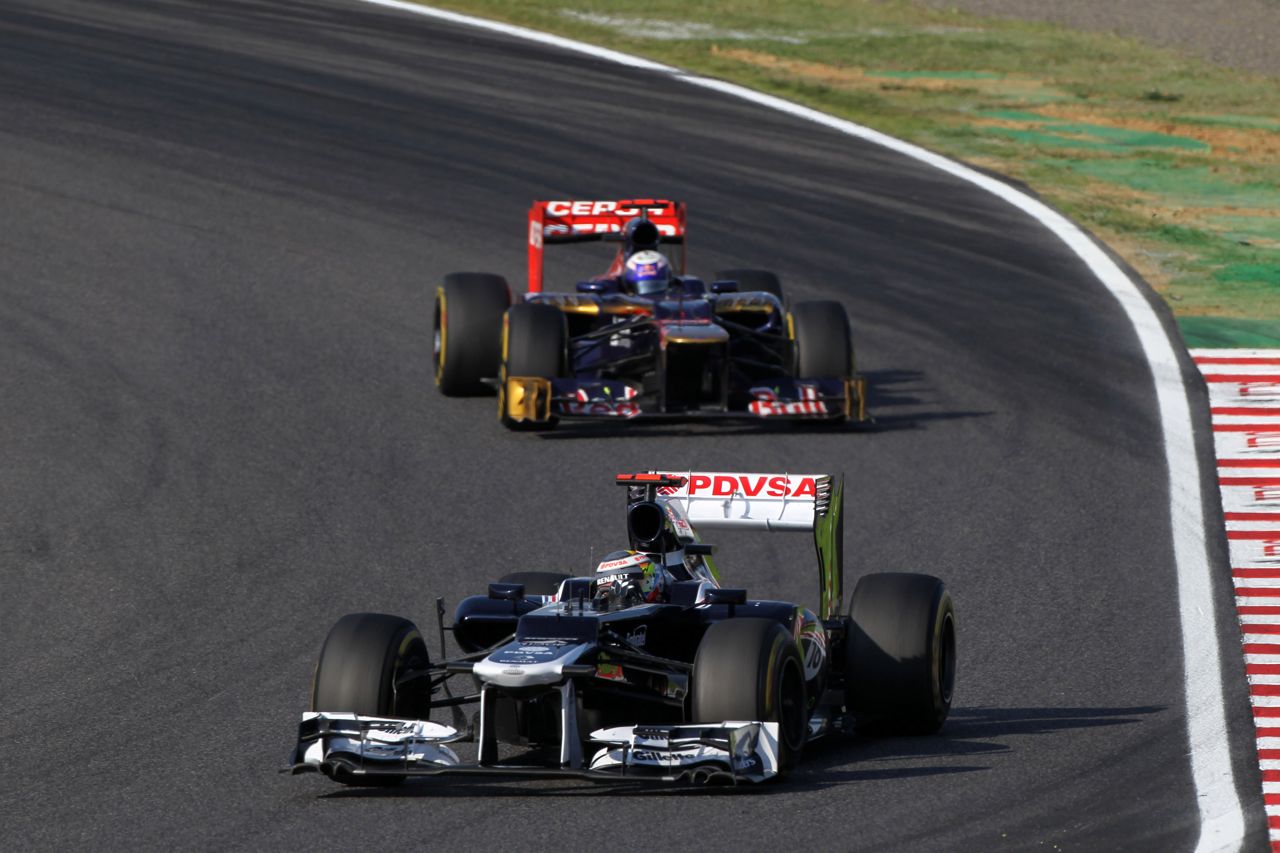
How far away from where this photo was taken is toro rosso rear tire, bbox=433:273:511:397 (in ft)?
66.5

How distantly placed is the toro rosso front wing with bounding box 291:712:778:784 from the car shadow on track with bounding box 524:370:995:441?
30.0 ft

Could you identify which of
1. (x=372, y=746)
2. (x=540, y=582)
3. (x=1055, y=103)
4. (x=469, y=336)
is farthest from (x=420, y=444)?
(x=1055, y=103)

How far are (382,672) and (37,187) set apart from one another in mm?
17973

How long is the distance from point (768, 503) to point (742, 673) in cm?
190

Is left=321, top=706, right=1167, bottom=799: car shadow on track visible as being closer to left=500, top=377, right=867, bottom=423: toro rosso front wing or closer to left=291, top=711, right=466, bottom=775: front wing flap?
left=291, top=711, right=466, bottom=775: front wing flap

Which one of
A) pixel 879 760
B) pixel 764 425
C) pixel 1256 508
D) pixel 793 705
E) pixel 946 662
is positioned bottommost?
pixel 879 760

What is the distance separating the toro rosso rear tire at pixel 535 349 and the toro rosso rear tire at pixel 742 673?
8.93 metres

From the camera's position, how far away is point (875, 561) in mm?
15719

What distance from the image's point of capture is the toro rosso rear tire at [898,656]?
1126 centimetres

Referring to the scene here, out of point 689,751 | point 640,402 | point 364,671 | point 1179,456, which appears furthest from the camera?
point 640,402

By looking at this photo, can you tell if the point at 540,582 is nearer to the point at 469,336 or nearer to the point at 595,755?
the point at 595,755

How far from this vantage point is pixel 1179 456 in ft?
60.4

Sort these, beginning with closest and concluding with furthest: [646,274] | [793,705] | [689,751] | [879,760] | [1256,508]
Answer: [689,751] → [793,705] → [879,760] → [1256,508] → [646,274]

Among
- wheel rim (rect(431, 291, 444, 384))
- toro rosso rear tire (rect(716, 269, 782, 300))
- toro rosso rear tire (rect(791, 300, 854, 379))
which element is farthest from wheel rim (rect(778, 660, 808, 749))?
toro rosso rear tire (rect(716, 269, 782, 300))
